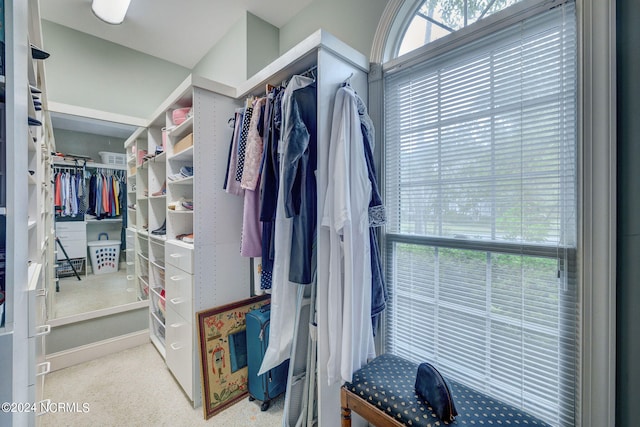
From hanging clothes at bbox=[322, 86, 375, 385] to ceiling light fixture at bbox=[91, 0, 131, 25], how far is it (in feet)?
6.53

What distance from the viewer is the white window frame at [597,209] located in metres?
0.91

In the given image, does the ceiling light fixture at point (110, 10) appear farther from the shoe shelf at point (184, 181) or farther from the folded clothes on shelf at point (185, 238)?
the folded clothes on shelf at point (185, 238)

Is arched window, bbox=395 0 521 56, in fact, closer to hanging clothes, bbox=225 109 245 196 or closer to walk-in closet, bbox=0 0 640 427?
walk-in closet, bbox=0 0 640 427

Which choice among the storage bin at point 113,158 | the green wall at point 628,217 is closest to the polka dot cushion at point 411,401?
the green wall at point 628,217

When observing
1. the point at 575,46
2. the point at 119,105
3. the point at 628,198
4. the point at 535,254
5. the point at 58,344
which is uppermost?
the point at 119,105

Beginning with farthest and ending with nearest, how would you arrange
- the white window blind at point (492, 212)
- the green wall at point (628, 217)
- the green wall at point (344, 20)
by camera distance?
1. the green wall at point (344, 20)
2. the white window blind at point (492, 212)
3. the green wall at point (628, 217)

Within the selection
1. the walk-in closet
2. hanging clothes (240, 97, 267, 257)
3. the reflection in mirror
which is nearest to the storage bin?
the reflection in mirror

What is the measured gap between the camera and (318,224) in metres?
1.29

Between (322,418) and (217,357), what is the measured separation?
82 centimetres

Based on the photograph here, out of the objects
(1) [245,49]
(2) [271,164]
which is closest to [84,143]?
(1) [245,49]

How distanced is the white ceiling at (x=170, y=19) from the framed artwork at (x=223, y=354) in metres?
2.26

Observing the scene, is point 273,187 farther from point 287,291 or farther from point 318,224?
point 287,291

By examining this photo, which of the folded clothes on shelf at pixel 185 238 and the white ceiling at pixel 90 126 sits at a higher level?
the white ceiling at pixel 90 126

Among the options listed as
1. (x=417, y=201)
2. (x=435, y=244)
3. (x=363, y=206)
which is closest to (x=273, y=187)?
(x=363, y=206)
